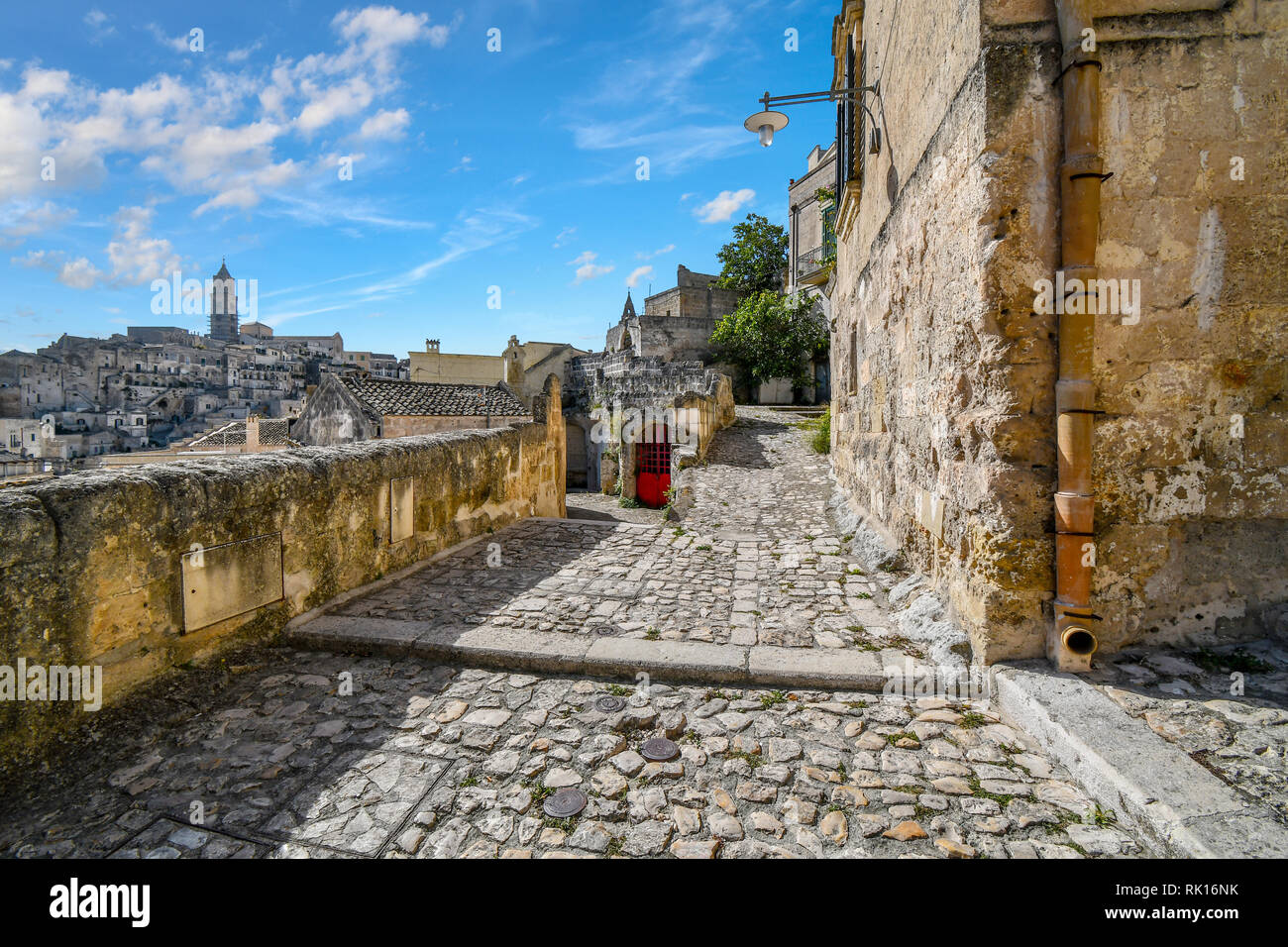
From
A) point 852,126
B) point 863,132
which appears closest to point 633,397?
point 852,126

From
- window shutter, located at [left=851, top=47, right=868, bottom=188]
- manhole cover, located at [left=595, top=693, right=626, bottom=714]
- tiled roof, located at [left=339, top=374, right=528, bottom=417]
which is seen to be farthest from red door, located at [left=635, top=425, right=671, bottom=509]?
manhole cover, located at [left=595, top=693, right=626, bottom=714]

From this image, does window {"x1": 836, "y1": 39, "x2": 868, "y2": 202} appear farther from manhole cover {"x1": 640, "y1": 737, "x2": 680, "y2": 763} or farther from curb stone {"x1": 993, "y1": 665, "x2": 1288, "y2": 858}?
manhole cover {"x1": 640, "y1": 737, "x2": 680, "y2": 763}

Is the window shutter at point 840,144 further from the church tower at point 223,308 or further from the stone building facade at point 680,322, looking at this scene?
the church tower at point 223,308

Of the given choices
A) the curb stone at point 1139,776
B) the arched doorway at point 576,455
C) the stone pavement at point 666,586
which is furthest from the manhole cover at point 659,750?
the arched doorway at point 576,455

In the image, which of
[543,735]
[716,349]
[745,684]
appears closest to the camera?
[543,735]

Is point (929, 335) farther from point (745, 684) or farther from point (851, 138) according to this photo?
point (851, 138)

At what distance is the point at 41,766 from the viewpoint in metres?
2.40

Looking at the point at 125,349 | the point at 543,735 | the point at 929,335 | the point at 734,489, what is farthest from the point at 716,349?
the point at 125,349

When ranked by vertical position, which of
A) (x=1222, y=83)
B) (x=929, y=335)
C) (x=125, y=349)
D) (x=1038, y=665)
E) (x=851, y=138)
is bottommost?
(x=1038, y=665)

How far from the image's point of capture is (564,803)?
7.57 ft

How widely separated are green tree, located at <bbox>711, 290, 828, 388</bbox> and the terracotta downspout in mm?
21201

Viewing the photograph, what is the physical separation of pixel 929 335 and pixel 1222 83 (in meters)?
1.79

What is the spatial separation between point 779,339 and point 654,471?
365 inches

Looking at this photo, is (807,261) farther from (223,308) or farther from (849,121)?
(223,308)
